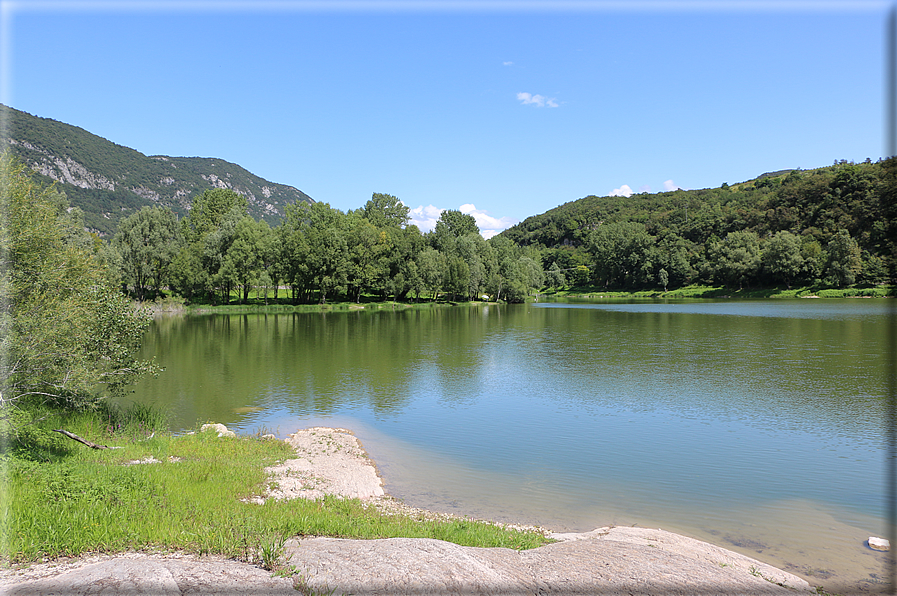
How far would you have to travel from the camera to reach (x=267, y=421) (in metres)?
18.0

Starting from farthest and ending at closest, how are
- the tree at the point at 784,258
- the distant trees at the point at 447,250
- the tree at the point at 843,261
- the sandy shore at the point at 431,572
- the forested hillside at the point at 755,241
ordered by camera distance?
the tree at the point at 784,258 → the forested hillside at the point at 755,241 → the tree at the point at 843,261 → the distant trees at the point at 447,250 → the sandy shore at the point at 431,572

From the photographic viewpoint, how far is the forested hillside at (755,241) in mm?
88750

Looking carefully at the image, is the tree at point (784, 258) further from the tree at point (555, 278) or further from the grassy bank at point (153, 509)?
the grassy bank at point (153, 509)

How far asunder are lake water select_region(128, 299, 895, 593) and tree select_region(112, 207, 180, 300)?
40.3 metres

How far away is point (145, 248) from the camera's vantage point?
7281 centimetres

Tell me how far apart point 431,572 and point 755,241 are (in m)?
126

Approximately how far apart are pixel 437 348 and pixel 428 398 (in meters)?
15.2

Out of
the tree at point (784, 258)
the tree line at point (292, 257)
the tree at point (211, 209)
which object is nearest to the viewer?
the tree line at point (292, 257)

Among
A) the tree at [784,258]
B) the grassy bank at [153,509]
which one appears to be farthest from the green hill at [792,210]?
the grassy bank at [153,509]

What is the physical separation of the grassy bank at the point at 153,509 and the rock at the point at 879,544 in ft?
19.8

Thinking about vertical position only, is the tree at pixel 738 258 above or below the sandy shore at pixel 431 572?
above

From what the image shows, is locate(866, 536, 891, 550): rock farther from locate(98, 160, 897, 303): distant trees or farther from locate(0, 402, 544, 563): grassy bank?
locate(98, 160, 897, 303): distant trees

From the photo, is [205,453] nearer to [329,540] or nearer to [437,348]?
[329,540]

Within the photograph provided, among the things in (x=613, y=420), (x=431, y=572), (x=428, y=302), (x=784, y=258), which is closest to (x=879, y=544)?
(x=431, y=572)
